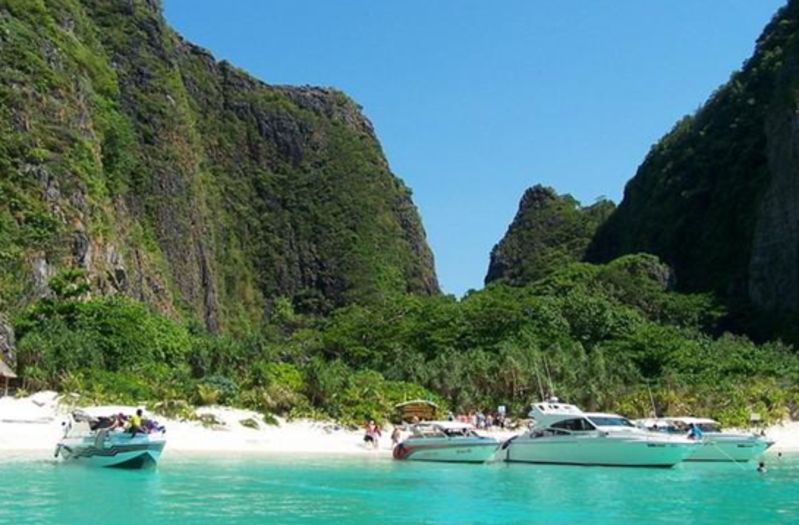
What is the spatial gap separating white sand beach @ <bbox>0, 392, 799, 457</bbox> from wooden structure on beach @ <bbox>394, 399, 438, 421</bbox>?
6.58 ft

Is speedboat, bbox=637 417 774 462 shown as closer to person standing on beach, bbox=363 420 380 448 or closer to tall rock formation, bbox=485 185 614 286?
person standing on beach, bbox=363 420 380 448

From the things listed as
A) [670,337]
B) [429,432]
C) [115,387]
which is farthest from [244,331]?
[429,432]

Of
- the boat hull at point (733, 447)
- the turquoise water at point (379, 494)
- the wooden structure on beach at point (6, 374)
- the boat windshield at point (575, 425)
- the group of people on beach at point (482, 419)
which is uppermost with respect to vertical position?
the wooden structure on beach at point (6, 374)

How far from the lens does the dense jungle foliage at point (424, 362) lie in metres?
42.2

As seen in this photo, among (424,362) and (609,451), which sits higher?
(424,362)

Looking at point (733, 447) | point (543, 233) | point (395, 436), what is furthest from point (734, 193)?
point (395, 436)

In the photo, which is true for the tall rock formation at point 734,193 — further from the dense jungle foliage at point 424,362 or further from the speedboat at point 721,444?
the speedboat at point 721,444

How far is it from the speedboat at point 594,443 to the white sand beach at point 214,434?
7.09m

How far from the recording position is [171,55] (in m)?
105

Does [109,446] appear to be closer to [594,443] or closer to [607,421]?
[594,443]

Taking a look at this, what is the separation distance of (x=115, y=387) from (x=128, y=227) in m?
32.4

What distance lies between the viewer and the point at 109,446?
28625mm

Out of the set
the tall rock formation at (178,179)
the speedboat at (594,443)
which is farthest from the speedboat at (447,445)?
the tall rock formation at (178,179)

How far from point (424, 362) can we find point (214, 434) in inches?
814
